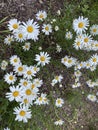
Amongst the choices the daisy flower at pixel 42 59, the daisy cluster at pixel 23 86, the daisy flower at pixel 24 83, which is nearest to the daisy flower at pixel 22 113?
the daisy cluster at pixel 23 86

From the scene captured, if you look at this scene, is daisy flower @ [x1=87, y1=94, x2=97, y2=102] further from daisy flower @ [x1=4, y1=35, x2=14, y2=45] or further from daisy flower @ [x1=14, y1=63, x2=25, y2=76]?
daisy flower @ [x1=4, y1=35, x2=14, y2=45]

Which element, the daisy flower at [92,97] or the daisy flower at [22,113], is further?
the daisy flower at [92,97]

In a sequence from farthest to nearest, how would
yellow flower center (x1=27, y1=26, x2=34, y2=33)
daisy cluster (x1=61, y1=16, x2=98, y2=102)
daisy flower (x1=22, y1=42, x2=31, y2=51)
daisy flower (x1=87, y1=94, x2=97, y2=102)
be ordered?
1. daisy flower (x1=87, y1=94, x2=97, y2=102)
2. daisy flower (x1=22, y1=42, x2=31, y2=51)
3. daisy cluster (x1=61, y1=16, x2=98, y2=102)
4. yellow flower center (x1=27, y1=26, x2=34, y2=33)

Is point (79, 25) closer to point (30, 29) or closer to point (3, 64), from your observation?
point (30, 29)

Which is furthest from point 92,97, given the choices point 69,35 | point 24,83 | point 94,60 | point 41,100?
point 24,83

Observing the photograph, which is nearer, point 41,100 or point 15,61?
point 15,61

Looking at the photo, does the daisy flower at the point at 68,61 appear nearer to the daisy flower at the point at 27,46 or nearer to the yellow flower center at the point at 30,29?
the daisy flower at the point at 27,46

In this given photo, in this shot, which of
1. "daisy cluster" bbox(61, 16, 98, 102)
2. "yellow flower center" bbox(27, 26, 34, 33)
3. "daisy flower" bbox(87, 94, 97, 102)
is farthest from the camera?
"daisy flower" bbox(87, 94, 97, 102)

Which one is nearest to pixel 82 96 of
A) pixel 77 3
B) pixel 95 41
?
pixel 95 41

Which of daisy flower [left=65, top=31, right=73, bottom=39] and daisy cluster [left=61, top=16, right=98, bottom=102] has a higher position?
daisy flower [left=65, top=31, right=73, bottom=39]

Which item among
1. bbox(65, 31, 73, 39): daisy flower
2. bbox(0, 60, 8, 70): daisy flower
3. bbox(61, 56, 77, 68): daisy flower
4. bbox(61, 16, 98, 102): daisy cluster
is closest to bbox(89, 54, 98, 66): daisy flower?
bbox(61, 16, 98, 102): daisy cluster

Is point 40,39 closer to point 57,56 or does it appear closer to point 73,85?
point 57,56
